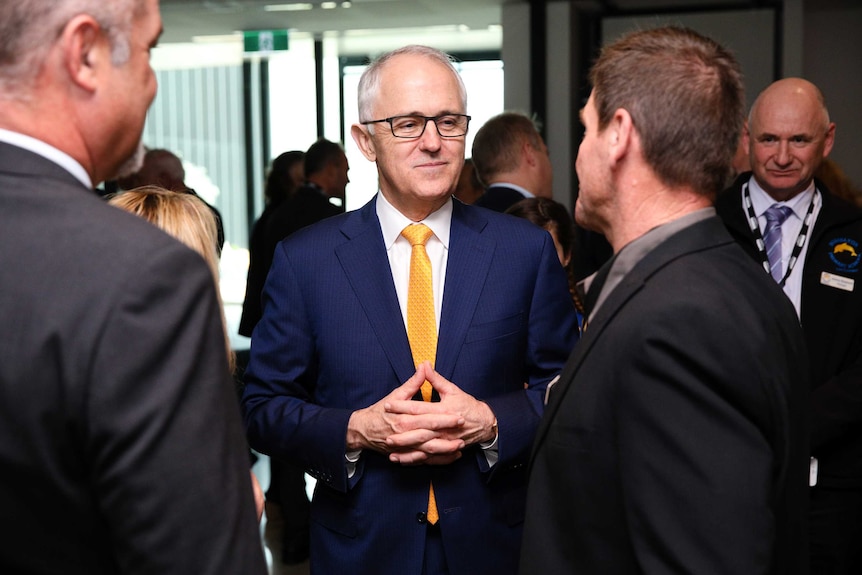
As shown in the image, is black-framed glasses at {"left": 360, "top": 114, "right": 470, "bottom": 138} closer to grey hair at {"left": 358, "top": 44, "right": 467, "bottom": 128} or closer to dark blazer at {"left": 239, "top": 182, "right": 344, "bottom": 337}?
grey hair at {"left": 358, "top": 44, "right": 467, "bottom": 128}

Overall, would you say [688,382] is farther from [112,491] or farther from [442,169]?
[442,169]

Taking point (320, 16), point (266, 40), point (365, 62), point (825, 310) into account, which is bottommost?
point (825, 310)

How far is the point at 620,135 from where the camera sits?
4.90ft

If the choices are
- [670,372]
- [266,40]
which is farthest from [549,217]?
[266,40]

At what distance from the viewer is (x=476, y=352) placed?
2.01 m

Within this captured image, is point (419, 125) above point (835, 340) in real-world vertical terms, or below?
above

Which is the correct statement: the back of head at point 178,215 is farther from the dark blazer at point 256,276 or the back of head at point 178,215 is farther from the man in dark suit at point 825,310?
the dark blazer at point 256,276

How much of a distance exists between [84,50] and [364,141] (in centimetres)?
125

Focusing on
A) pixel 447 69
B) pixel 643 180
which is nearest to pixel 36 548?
pixel 643 180

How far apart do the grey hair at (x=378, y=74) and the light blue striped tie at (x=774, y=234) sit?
1382 millimetres

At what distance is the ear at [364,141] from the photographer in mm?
2182

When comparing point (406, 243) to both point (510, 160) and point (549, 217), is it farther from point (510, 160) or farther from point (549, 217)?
point (510, 160)

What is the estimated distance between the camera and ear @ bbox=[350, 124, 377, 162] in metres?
2.18

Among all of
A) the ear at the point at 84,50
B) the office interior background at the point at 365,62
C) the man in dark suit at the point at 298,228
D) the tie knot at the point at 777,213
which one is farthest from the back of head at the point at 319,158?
the ear at the point at 84,50
